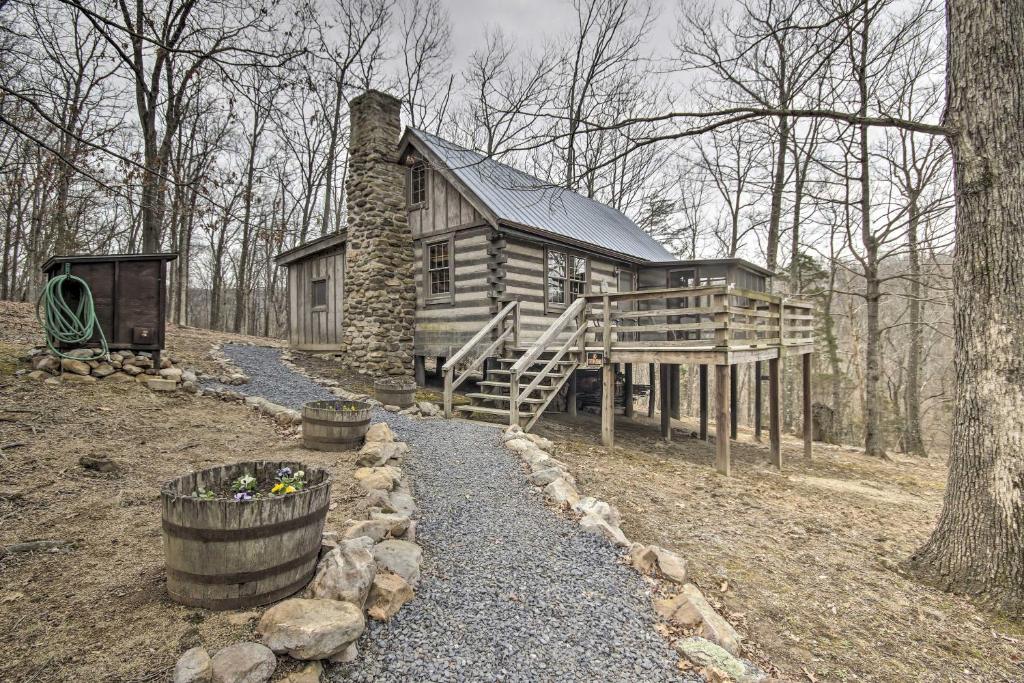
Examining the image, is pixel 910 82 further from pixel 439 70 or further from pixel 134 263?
pixel 134 263

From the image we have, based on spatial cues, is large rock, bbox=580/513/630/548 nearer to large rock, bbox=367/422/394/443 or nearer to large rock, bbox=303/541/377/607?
large rock, bbox=303/541/377/607

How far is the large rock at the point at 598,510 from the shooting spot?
491 cm

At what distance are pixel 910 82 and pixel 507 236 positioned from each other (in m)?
11.8

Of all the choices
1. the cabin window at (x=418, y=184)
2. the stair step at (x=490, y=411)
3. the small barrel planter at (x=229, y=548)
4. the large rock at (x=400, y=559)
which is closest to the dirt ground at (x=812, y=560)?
the stair step at (x=490, y=411)

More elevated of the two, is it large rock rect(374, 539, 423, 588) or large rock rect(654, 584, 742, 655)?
large rock rect(374, 539, 423, 588)

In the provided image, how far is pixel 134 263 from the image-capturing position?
26.3ft

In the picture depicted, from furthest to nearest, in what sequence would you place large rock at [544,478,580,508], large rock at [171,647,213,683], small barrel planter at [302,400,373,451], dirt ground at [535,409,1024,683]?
small barrel planter at [302,400,373,451]
large rock at [544,478,580,508]
dirt ground at [535,409,1024,683]
large rock at [171,647,213,683]

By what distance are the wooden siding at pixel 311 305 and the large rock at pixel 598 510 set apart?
10.6 m

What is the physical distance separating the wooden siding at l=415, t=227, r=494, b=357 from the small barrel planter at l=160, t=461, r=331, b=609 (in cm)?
863

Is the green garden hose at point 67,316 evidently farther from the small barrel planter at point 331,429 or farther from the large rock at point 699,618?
the large rock at point 699,618

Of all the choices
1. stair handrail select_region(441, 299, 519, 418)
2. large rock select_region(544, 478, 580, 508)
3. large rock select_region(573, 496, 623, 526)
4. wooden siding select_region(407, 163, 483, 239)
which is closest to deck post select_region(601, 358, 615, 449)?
stair handrail select_region(441, 299, 519, 418)

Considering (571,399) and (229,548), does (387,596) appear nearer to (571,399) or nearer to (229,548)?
(229,548)

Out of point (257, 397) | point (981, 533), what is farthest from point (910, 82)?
point (257, 397)

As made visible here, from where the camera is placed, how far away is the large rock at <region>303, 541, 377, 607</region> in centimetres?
285
